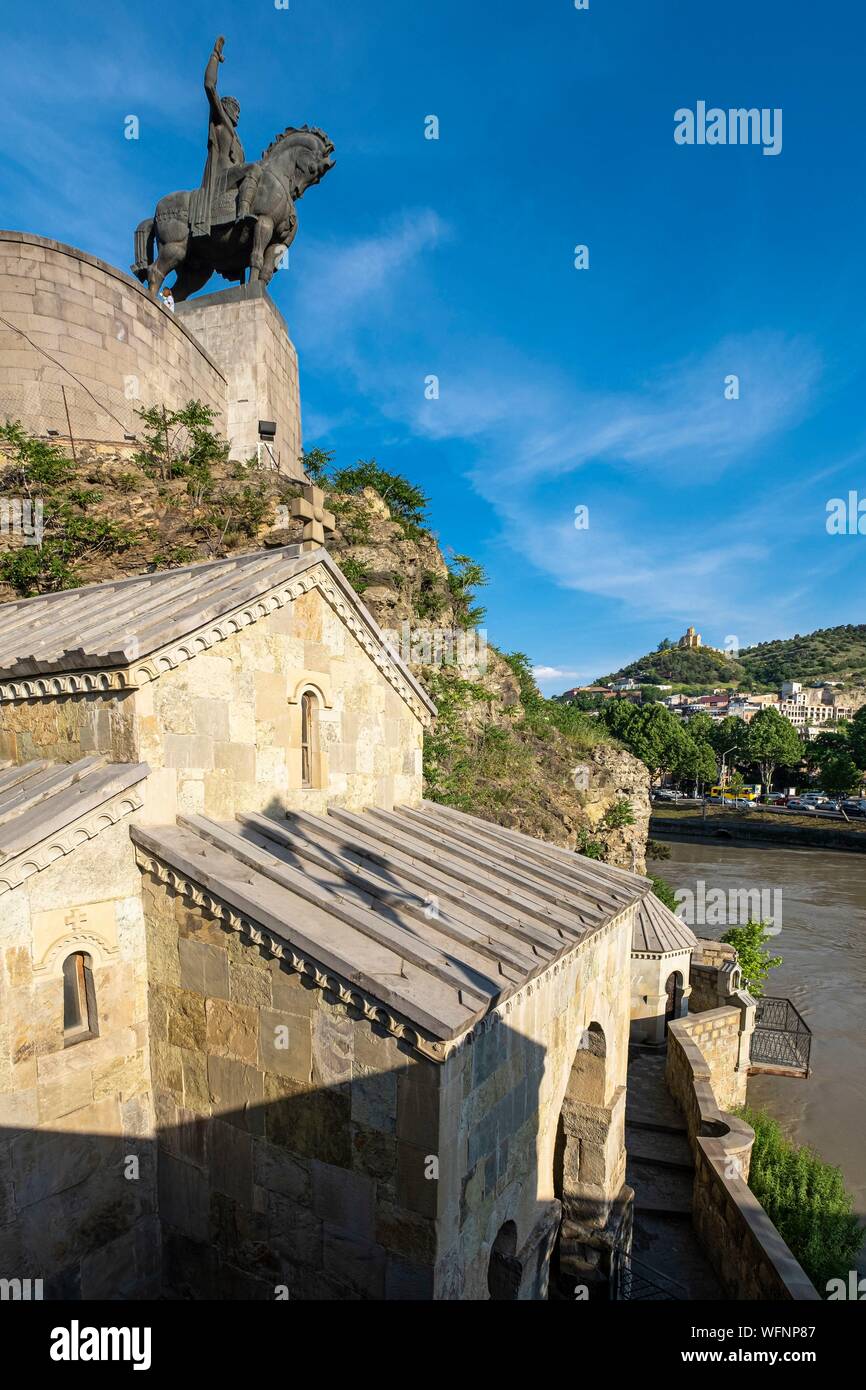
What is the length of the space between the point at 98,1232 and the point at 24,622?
23.3ft

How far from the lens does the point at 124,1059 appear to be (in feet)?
20.6

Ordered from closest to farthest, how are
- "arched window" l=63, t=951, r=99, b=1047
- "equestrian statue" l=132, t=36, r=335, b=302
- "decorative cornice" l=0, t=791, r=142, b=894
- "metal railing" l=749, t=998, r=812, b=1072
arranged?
"decorative cornice" l=0, t=791, r=142, b=894
"arched window" l=63, t=951, r=99, b=1047
"metal railing" l=749, t=998, r=812, b=1072
"equestrian statue" l=132, t=36, r=335, b=302

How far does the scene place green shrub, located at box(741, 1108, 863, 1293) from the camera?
11047 mm

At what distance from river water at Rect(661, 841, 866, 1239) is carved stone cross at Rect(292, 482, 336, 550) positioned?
56.8 ft

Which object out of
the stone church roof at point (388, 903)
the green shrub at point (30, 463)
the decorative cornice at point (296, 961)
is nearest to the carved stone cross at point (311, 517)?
the stone church roof at point (388, 903)

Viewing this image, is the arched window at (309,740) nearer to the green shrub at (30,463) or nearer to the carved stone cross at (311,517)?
the carved stone cross at (311,517)

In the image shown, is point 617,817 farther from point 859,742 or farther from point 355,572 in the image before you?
point 859,742

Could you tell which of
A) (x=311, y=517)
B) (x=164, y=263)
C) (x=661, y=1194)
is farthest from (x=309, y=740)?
(x=164, y=263)

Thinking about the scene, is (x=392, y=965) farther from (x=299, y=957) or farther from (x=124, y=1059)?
(x=124, y=1059)

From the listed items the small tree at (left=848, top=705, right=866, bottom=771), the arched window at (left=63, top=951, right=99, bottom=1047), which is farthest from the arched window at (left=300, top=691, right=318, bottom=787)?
the small tree at (left=848, top=705, right=866, bottom=771)

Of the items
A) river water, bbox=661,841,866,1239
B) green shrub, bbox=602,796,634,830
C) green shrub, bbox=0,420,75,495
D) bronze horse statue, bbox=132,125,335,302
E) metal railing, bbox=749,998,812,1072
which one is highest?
bronze horse statue, bbox=132,125,335,302

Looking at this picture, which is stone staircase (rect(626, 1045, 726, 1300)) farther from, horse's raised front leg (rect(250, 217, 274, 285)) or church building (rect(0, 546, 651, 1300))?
horse's raised front leg (rect(250, 217, 274, 285))

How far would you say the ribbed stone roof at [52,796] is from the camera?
18.0 ft
